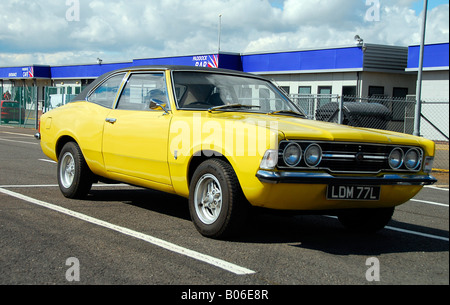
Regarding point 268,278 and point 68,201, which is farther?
point 68,201

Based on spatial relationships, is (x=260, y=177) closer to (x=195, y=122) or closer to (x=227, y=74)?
(x=195, y=122)

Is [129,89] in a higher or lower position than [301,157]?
higher

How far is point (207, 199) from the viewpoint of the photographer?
5.05 metres

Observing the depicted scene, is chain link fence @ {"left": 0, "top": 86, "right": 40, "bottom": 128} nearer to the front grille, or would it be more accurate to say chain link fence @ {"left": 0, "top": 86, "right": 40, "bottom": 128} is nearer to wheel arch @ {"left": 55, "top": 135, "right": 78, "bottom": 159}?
wheel arch @ {"left": 55, "top": 135, "right": 78, "bottom": 159}

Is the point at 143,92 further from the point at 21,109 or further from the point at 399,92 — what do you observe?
the point at 21,109

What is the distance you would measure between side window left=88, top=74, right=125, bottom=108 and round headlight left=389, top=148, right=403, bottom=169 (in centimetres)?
330

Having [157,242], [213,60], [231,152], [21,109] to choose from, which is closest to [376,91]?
[213,60]

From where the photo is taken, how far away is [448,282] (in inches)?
72.4

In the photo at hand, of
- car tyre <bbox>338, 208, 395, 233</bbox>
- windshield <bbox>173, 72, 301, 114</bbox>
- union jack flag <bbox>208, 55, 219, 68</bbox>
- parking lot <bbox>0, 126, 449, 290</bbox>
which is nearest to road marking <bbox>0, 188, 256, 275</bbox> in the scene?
parking lot <bbox>0, 126, 449, 290</bbox>

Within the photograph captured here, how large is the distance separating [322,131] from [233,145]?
0.75m

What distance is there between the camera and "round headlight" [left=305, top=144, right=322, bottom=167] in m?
4.52

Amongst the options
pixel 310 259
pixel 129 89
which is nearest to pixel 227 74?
pixel 129 89

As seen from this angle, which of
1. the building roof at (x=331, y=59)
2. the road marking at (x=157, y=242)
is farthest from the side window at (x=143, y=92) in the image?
the building roof at (x=331, y=59)

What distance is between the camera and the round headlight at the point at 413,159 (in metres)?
4.93
